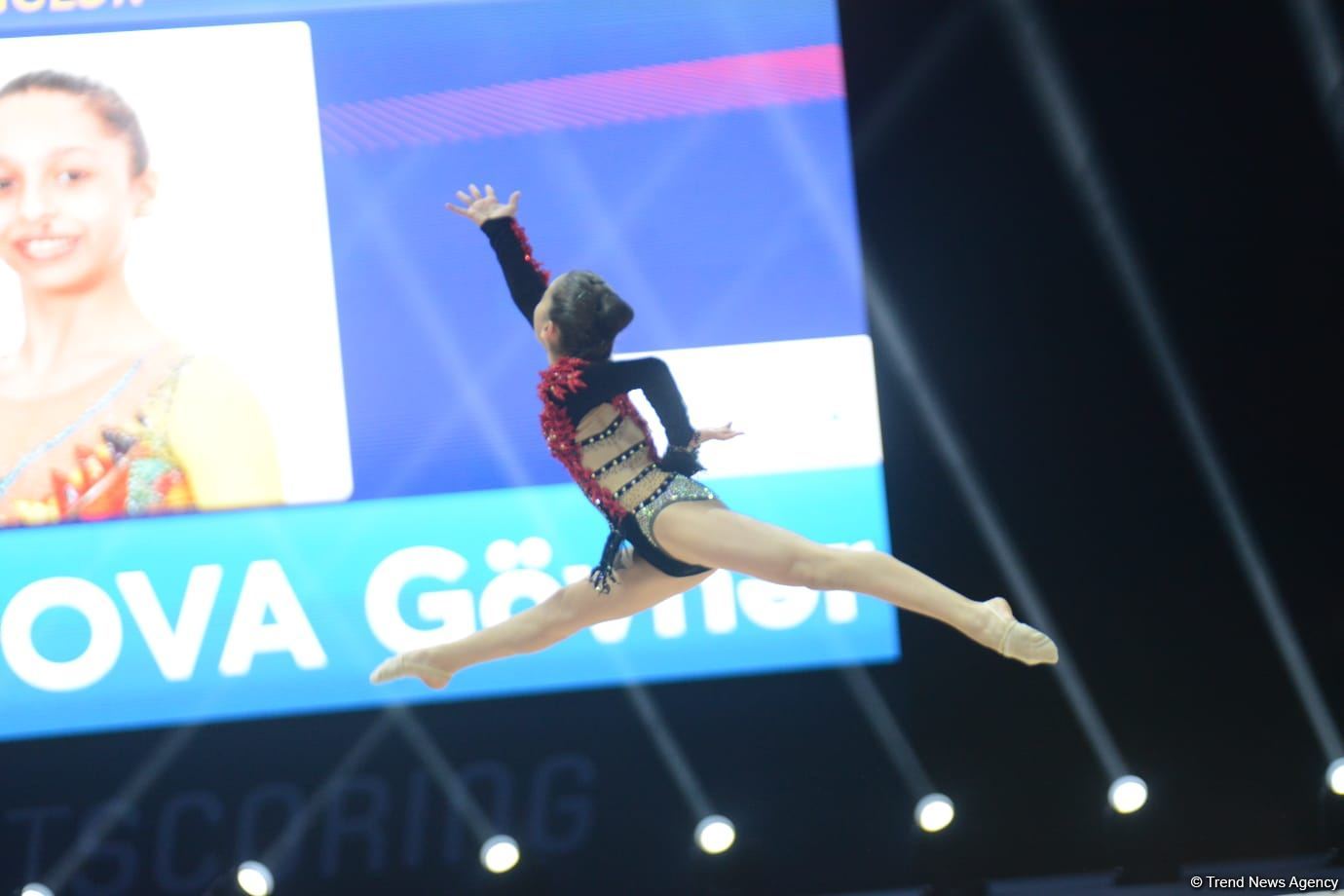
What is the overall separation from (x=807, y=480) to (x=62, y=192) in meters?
2.39

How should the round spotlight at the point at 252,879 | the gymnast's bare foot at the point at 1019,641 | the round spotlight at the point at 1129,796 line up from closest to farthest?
1. the gymnast's bare foot at the point at 1019,641
2. the round spotlight at the point at 252,879
3. the round spotlight at the point at 1129,796

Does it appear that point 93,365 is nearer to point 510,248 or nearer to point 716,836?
point 510,248

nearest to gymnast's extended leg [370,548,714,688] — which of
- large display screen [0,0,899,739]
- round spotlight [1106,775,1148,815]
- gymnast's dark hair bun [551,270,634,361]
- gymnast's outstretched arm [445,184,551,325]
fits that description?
gymnast's dark hair bun [551,270,634,361]

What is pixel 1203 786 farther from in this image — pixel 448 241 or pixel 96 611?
pixel 96 611

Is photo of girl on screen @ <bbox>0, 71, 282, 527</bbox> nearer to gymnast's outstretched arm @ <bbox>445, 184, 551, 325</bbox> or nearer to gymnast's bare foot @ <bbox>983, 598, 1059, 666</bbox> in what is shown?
gymnast's outstretched arm @ <bbox>445, 184, 551, 325</bbox>

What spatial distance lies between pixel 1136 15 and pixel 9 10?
3.52 meters

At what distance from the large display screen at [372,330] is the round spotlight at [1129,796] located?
889 millimetres

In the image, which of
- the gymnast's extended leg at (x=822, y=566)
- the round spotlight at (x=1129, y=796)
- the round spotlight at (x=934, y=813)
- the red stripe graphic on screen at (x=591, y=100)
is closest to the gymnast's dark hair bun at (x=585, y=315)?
Answer: the gymnast's extended leg at (x=822, y=566)

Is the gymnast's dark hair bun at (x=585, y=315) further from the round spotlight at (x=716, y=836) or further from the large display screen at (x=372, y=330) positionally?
the round spotlight at (x=716, y=836)

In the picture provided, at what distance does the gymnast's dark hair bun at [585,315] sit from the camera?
3391 millimetres

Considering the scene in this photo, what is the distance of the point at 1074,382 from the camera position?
486 centimetres

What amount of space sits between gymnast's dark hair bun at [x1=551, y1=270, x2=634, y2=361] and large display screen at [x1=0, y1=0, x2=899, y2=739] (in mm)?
1065

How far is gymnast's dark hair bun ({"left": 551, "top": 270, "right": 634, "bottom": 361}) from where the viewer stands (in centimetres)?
339

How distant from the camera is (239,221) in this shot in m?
4.44
